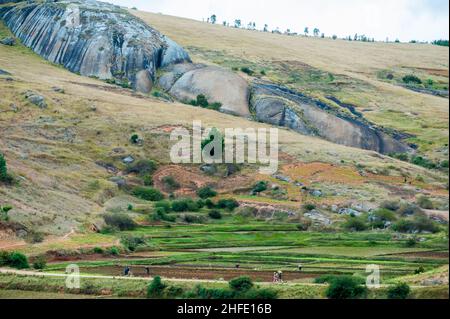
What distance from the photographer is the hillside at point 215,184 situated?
5209 cm

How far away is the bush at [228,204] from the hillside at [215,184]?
0.16 m

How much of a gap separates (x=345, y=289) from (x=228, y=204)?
108 feet

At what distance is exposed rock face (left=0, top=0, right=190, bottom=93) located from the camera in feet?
347

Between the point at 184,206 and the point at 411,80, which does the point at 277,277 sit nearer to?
the point at 184,206

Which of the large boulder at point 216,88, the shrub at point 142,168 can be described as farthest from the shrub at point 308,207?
the large boulder at point 216,88

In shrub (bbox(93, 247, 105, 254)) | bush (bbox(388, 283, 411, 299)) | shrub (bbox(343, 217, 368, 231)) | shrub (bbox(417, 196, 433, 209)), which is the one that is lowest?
shrub (bbox(93, 247, 105, 254))

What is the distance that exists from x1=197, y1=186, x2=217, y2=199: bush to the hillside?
0.84 meters

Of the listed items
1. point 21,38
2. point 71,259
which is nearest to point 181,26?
point 21,38

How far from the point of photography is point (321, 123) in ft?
319

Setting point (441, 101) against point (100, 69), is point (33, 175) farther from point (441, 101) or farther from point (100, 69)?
point (441, 101)

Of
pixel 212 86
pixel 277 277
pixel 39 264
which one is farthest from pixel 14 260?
pixel 212 86

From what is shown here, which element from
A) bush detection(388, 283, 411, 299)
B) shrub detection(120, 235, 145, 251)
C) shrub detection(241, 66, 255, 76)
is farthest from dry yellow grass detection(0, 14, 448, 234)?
bush detection(388, 283, 411, 299)

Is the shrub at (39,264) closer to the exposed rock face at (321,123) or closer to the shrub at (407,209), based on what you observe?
the shrub at (407,209)

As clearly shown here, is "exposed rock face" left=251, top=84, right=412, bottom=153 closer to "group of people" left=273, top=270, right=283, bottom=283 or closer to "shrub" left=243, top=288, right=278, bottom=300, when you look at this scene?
"group of people" left=273, top=270, right=283, bottom=283
